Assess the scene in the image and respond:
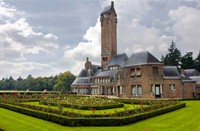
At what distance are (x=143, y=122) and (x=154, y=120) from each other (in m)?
1.38

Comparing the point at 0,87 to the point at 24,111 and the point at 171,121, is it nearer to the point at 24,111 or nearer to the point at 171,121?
the point at 24,111

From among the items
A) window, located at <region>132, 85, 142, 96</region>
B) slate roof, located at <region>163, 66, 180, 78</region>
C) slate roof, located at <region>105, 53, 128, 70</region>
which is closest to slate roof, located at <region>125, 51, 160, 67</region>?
slate roof, located at <region>163, 66, 180, 78</region>

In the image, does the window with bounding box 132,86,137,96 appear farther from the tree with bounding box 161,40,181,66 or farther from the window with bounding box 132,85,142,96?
the tree with bounding box 161,40,181,66

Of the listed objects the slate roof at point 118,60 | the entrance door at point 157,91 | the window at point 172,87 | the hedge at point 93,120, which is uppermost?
the slate roof at point 118,60

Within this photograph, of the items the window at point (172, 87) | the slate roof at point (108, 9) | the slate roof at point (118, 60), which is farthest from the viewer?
the slate roof at point (108, 9)

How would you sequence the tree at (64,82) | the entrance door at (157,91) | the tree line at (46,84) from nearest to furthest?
the entrance door at (157,91), the tree at (64,82), the tree line at (46,84)

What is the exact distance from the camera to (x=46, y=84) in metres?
108

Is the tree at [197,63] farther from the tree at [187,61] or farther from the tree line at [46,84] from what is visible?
the tree line at [46,84]

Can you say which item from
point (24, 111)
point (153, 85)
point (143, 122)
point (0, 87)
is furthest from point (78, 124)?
point (0, 87)

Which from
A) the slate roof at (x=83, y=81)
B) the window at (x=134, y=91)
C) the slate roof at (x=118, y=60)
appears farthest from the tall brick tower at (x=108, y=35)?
the window at (x=134, y=91)

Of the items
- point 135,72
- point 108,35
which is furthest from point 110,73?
point 135,72

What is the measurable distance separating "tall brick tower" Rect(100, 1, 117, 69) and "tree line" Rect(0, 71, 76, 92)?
2458 cm

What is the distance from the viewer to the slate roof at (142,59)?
139 ft

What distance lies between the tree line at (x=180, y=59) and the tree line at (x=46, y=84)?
39800 mm
